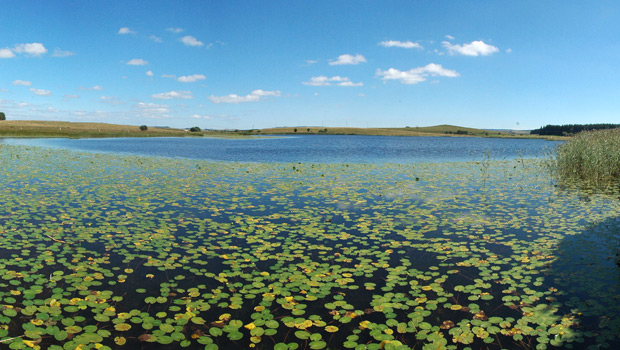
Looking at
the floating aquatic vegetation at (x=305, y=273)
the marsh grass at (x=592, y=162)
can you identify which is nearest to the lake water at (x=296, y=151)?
the marsh grass at (x=592, y=162)

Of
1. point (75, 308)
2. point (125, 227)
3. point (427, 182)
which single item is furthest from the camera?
point (427, 182)

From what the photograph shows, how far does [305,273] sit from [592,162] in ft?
65.2

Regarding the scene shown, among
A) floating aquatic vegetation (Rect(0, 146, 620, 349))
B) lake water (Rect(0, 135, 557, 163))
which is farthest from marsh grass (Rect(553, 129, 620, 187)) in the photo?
floating aquatic vegetation (Rect(0, 146, 620, 349))

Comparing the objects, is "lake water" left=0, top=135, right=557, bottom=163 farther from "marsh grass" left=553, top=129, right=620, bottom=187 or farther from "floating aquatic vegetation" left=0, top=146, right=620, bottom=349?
"floating aquatic vegetation" left=0, top=146, right=620, bottom=349

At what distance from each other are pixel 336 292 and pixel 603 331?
3.86m

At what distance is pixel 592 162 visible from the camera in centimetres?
1984

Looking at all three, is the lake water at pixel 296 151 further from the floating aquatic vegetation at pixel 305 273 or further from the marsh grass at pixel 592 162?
the floating aquatic vegetation at pixel 305 273

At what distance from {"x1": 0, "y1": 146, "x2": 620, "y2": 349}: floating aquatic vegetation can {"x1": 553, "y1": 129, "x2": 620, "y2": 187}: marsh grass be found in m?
6.91

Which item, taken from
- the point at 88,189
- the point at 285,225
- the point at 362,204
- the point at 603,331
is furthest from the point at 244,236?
the point at 88,189

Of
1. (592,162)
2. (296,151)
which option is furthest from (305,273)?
(296,151)

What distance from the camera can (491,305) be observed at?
599 centimetres

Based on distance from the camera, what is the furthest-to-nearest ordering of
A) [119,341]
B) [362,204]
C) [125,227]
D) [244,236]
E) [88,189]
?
[88,189] < [362,204] < [125,227] < [244,236] < [119,341]

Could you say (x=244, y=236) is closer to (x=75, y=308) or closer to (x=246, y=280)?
(x=246, y=280)

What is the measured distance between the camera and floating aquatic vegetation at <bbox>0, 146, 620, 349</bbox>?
5141mm
